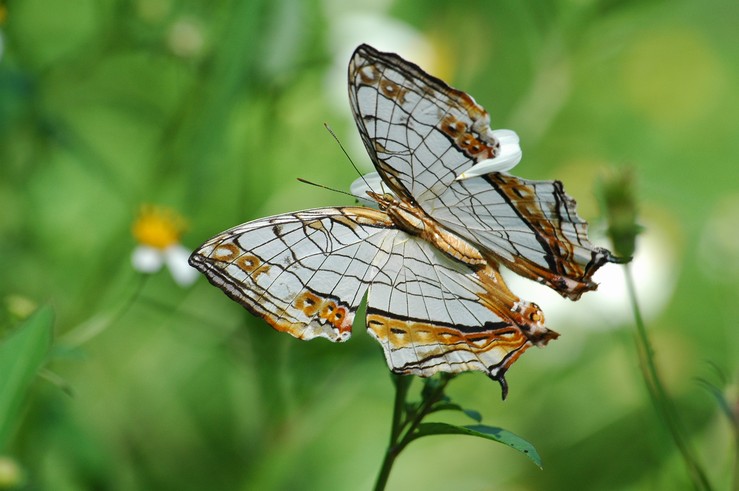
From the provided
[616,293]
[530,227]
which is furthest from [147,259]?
[616,293]

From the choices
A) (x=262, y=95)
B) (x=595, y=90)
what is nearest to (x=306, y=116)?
(x=262, y=95)

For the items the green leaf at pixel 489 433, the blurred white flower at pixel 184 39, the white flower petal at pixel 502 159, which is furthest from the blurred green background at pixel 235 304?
the green leaf at pixel 489 433

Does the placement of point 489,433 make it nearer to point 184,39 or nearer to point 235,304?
point 235,304

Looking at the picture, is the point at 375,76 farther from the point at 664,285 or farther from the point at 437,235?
the point at 664,285

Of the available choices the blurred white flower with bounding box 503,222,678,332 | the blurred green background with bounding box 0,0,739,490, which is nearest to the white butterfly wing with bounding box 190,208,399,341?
the blurred green background with bounding box 0,0,739,490

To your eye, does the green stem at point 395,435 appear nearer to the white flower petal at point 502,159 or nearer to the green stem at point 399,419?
the green stem at point 399,419

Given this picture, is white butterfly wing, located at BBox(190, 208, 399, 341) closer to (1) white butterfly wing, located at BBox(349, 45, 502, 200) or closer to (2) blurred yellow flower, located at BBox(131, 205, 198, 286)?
(1) white butterfly wing, located at BBox(349, 45, 502, 200)

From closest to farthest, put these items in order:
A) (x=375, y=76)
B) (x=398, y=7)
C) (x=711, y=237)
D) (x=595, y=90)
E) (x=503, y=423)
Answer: (x=375, y=76) → (x=503, y=423) → (x=711, y=237) → (x=398, y=7) → (x=595, y=90)
